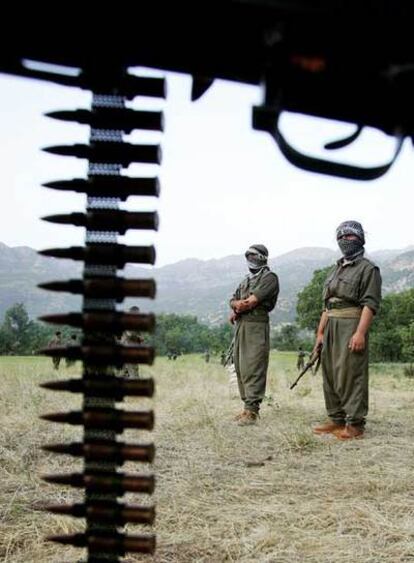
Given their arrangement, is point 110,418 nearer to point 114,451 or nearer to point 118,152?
point 114,451

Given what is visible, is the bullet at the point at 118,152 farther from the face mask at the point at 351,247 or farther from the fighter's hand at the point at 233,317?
the fighter's hand at the point at 233,317

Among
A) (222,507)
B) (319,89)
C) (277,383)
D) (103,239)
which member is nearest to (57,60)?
(103,239)

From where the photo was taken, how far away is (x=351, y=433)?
20.8 ft

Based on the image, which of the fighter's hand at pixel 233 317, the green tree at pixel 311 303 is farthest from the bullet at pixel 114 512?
the green tree at pixel 311 303

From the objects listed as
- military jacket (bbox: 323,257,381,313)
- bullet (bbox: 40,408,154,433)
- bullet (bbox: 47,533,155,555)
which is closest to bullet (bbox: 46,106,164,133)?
bullet (bbox: 40,408,154,433)

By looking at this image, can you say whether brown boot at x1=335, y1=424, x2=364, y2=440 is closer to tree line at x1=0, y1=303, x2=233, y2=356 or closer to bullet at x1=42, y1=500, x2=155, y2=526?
bullet at x1=42, y1=500, x2=155, y2=526

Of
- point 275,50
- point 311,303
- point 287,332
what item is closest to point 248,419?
point 275,50

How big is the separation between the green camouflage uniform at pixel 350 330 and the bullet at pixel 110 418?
15.4 feet

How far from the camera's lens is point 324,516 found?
3.76m

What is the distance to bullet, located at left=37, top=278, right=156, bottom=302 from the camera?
1.82 metres

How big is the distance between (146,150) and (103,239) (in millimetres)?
302

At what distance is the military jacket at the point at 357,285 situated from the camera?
6.21 metres

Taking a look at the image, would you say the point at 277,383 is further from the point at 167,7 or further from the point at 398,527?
the point at 167,7

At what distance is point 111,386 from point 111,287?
0.94 feet
